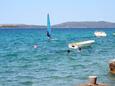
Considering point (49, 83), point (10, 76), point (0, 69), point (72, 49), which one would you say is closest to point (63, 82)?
point (49, 83)

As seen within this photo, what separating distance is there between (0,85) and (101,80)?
22.1 ft

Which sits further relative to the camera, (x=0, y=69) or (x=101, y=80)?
(x=0, y=69)

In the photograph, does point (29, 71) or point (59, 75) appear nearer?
point (59, 75)

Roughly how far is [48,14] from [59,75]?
51.9m

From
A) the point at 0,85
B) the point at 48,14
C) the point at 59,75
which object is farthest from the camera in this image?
the point at 48,14

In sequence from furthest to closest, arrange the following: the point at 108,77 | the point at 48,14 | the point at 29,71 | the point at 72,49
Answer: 1. the point at 48,14
2. the point at 72,49
3. the point at 29,71
4. the point at 108,77

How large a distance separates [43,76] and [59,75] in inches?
48.7

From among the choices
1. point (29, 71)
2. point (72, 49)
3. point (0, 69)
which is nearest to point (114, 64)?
point (29, 71)

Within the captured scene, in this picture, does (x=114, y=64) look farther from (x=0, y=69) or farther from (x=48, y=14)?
(x=48, y=14)

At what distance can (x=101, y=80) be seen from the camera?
83.1ft

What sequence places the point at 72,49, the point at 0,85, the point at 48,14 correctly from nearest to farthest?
the point at 0,85
the point at 72,49
the point at 48,14

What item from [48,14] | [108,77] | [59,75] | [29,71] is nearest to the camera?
[108,77]

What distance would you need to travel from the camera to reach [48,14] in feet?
260

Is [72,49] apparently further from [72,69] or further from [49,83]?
[49,83]
